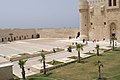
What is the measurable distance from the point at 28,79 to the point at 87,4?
24.2 m

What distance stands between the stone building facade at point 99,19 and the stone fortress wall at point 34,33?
193 inches

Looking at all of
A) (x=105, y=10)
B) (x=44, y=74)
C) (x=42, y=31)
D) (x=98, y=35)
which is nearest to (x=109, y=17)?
(x=105, y=10)

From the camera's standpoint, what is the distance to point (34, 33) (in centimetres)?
4581

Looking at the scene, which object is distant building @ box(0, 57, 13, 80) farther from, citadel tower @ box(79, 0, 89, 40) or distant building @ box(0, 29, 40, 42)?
distant building @ box(0, 29, 40, 42)

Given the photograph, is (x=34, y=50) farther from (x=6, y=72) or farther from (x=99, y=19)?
(x=99, y=19)

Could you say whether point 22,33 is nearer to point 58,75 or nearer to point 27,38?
point 27,38

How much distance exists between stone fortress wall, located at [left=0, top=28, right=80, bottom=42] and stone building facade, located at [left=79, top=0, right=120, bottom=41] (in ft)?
16.1

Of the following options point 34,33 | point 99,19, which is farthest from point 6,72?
point 34,33

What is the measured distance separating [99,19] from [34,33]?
16.3 metres

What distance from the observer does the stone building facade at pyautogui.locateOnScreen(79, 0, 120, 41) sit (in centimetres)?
3303

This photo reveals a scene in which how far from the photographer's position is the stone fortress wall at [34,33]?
41.5 m

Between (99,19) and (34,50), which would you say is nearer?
(34,50)

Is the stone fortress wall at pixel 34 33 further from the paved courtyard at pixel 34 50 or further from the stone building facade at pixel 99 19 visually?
the paved courtyard at pixel 34 50

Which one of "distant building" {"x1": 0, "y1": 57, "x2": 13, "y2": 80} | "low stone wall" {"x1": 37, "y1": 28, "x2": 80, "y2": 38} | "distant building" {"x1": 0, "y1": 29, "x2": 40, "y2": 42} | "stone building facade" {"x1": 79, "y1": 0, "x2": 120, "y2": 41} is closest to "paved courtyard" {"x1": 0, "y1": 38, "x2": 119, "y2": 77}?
"distant building" {"x1": 0, "y1": 57, "x2": 13, "y2": 80}
